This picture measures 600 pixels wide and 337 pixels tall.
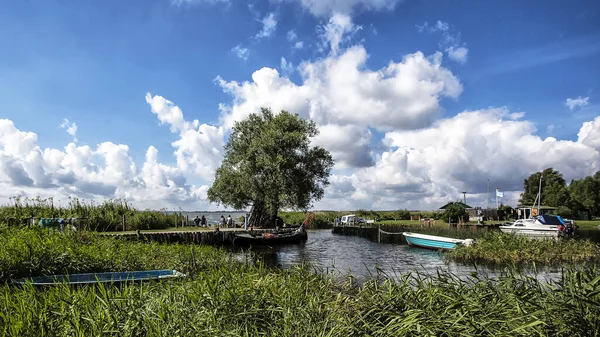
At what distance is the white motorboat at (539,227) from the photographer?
32812mm

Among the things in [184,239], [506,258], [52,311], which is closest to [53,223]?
[184,239]

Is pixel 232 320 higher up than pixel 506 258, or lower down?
higher up

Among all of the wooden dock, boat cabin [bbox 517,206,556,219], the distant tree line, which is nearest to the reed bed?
the wooden dock

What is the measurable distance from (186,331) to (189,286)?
7.40ft

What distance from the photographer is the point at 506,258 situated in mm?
22297

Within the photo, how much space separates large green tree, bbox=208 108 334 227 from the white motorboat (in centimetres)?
1908

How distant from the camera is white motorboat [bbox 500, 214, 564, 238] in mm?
32812

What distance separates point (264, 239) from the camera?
3381 centimetres

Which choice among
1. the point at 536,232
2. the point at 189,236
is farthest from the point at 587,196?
the point at 189,236

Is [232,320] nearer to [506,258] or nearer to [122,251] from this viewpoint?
[122,251]

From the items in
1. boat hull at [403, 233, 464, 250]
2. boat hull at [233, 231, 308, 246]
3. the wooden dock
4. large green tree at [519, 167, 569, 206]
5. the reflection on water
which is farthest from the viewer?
large green tree at [519, 167, 569, 206]

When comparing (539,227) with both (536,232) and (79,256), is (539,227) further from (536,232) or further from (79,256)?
(79,256)

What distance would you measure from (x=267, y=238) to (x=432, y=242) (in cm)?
1292

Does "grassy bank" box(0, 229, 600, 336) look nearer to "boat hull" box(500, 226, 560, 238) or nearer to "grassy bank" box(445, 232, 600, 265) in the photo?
"grassy bank" box(445, 232, 600, 265)
